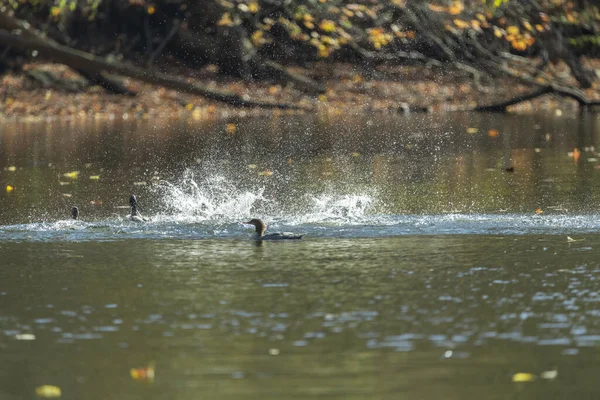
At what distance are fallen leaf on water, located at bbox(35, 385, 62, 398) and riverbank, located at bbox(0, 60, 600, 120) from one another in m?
24.0

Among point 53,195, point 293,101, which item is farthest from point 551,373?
point 293,101

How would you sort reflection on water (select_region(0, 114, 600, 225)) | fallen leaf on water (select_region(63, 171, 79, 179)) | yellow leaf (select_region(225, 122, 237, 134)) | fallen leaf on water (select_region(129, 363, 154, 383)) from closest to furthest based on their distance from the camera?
fallen leaf on water (select_region(129, 363, 154, 383)) → reflection on water (select_region(0, 114, 600, 225)) → fallen leaf on water (select_region(63, 171, 79, 179)) → yellow leaf (select_region(225, 122, 237, 134))

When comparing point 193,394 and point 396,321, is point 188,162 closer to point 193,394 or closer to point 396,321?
point 396,321

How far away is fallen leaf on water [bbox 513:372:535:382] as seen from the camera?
25.1 ft

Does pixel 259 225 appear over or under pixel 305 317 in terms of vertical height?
over

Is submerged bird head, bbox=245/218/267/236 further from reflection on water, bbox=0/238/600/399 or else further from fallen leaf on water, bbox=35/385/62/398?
fallen leaf on water, bbox=35/385/62/398

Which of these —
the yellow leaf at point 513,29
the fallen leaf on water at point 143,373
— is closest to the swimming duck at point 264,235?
the fallen leaf on water at point 143,373

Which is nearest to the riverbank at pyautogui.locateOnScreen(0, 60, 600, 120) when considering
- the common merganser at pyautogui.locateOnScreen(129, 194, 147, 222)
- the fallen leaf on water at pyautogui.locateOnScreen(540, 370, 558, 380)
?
the common merganser at pyautogui.locateOnScreen(129, 194, 147, 222)

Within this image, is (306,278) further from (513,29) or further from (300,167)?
(513,29)

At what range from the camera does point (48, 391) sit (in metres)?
7.59

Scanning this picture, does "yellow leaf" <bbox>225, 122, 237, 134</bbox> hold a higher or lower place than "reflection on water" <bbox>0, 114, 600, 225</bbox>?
higher

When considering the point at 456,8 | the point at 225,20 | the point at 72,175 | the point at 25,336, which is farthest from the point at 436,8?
the point at 25,336

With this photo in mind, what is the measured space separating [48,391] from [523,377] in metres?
2.81

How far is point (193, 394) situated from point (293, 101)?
86.6ft
